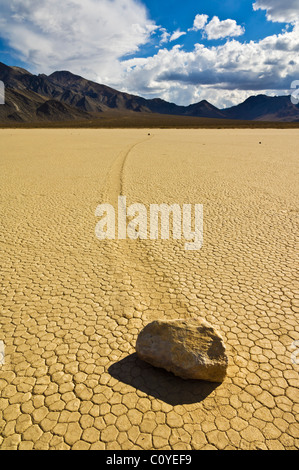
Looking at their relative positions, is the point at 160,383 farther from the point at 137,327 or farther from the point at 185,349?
the point at 137,327

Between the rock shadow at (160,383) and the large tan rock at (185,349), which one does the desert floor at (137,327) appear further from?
the large tan rock at (185,349)

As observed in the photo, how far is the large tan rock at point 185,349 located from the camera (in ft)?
8.02

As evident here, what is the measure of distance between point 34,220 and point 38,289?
299cm

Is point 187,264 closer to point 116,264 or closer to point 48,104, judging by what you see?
point 116,264

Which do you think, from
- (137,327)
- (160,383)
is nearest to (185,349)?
(160,383)

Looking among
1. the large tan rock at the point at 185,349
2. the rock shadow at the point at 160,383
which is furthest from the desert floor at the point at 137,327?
the large tan rock at the point at 185,349

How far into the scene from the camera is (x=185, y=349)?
Result: 2.49m

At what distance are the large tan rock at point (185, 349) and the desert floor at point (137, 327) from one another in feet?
0.41

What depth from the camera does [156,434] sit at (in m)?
2.10

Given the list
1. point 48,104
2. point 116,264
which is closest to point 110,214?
point 116,264

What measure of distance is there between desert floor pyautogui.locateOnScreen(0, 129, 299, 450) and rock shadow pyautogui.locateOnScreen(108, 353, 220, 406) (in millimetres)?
10

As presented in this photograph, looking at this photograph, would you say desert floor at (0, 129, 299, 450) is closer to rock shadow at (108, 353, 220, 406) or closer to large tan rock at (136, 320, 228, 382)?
rock shadow at (108, 353, 220, 406)

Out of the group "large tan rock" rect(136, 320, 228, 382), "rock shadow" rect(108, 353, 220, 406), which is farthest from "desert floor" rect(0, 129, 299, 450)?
"large tan rock" rect(136, 320, 228, 382)

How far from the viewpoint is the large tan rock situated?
8.02ft
